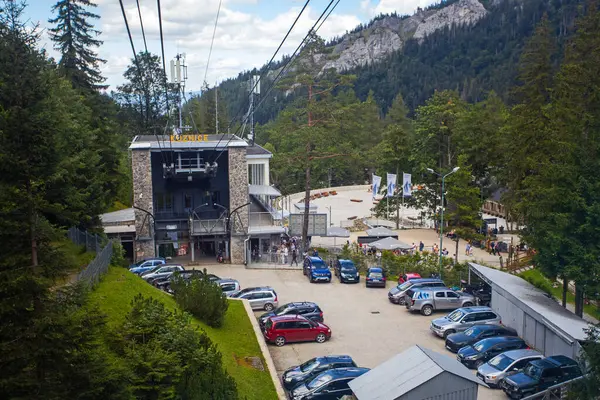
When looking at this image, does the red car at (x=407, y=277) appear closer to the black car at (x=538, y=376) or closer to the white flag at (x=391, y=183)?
the black car at (x=538, y=376)

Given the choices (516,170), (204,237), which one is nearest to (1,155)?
(204,237)

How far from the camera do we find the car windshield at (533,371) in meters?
17.1

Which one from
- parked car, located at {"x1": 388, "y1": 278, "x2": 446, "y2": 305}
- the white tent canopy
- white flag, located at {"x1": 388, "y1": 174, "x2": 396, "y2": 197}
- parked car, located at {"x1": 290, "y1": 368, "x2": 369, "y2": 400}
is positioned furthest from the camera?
white flag, located at {"x1": 388, "y1": 174, "x2": 396, "y2": 197}

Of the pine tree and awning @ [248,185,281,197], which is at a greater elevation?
the pine tree

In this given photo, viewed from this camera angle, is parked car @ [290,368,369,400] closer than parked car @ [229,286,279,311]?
Yes

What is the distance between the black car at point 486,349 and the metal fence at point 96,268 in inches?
490

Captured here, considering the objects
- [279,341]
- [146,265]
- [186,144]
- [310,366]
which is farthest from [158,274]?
[310,366]

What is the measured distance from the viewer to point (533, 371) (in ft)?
56.6

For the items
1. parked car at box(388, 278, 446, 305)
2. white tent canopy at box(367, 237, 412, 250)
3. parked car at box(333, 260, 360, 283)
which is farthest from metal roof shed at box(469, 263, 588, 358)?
white tent canopy at box(367, 237, 412, 250)

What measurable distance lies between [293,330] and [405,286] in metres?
8.56

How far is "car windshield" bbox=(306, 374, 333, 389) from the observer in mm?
16264

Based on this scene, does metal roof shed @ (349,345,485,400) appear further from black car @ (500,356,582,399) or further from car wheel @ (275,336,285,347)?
car wheel @ (275,336,285,347)

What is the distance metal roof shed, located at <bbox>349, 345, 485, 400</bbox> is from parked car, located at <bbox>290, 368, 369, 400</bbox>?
1770 millimetres

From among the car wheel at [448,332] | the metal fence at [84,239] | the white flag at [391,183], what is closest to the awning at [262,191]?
the white flag at [391,183]
